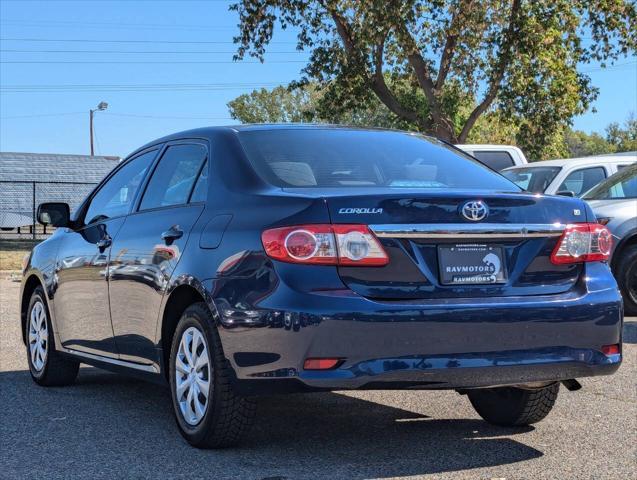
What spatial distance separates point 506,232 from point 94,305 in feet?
9.64

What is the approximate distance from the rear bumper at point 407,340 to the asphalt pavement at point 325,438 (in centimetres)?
49

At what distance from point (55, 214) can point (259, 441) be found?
2738 mm

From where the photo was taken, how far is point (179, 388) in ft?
18.4

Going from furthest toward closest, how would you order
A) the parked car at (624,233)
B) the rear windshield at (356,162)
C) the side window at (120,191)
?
the parked car at (624,233), the side window at (120,191), the rear windshield at (356,162)

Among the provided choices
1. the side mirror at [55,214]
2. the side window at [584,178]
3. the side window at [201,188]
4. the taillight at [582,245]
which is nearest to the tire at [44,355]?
the side mirror at [55,214]

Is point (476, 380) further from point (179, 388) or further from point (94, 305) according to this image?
point (94, 305)

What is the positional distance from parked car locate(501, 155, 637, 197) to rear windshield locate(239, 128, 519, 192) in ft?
26.5

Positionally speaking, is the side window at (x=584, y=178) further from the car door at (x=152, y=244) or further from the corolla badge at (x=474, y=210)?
the corolla badge at (x=474, y=210)

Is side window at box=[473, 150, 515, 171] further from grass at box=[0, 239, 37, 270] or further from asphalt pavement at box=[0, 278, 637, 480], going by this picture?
asphalt pavement at box=[0, 278, 637, 480]

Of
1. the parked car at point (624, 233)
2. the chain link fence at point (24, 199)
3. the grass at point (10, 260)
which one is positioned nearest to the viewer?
the parked car at point (624, 233)

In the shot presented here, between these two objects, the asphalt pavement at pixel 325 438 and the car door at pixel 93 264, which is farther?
the car door at pixel 93 264

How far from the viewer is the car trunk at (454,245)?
4852mm

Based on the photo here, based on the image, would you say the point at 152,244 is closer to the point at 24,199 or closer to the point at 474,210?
the point at 474,210

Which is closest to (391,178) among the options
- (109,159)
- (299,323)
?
(299,323)
